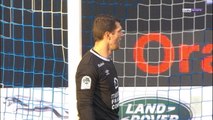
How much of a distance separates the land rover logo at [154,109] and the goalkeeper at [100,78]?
1.97 meters

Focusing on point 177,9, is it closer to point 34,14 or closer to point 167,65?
point 167,65

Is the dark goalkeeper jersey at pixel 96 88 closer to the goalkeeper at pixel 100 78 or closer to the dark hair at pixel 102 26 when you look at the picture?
the goalkeeper at pixel 100 78

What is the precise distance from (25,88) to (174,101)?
1364 millimetres

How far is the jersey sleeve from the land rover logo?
211 cm

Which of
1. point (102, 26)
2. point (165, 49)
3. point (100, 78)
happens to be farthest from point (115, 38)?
point (165, 49)

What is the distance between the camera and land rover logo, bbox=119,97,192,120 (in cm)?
497

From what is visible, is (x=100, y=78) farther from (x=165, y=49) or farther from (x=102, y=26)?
(x=165, y=49)

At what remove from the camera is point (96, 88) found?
9.53 feet

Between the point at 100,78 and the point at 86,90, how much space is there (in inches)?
4.2

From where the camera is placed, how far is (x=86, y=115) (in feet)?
9.37

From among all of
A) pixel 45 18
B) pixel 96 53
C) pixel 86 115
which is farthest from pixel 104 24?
pixel 45 18

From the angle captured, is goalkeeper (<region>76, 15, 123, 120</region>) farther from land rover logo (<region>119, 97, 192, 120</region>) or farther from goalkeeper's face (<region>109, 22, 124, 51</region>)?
land rover logo (<region>119, 97, 192, 120</region>)

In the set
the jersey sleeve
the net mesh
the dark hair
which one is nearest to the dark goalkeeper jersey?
the jersey sleeve

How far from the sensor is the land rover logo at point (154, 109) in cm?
497
